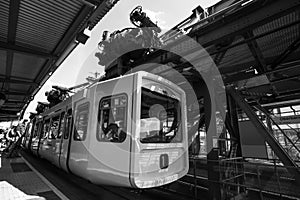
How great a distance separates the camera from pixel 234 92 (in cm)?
390

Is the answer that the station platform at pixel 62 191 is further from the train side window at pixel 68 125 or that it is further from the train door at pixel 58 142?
the train side window at pixel 68 125

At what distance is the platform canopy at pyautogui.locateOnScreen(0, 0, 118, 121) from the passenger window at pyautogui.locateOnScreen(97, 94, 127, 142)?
2.35 meters

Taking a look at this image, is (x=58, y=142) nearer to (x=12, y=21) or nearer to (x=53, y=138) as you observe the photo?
(x=53, y=138)

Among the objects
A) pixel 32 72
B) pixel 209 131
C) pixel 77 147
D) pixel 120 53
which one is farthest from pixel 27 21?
pixel 209 131

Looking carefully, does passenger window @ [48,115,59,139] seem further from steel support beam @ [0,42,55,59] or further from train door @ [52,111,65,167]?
steel support beam @ [0,42,55,59]

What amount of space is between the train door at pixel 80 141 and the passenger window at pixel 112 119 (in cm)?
45

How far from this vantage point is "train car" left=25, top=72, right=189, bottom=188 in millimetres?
2574

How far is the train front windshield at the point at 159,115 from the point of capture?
114 inches

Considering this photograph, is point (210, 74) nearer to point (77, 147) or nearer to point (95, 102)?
point (95, 102)

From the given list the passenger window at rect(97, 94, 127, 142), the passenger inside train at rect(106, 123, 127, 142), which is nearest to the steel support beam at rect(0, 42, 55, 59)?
the passenger window at rect(97, 94, 127, 142)

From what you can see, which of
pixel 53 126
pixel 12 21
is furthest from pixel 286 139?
pixel 12 21

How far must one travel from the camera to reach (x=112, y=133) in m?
2.90

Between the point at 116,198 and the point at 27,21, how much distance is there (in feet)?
14.9

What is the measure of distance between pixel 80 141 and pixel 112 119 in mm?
1103
